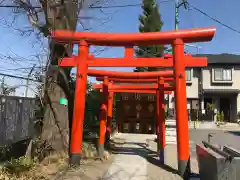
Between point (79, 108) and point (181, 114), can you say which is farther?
point (79, 108)

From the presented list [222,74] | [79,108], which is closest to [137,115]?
[79,108]

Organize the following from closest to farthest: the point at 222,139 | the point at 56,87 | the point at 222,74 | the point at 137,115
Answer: the point at 56,87 < the point at 137,115 < the point at 222,139 < the point at 222,74

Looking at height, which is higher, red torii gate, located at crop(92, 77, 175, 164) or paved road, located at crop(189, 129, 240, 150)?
red torii gate, located at crop(92, 77, 175, 164)

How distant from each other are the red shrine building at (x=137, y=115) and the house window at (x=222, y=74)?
1914 centimetres

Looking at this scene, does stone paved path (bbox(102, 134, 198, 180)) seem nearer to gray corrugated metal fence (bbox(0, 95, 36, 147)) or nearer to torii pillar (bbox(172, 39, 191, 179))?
torii pillar (bbox(172, 39, 191, 179))

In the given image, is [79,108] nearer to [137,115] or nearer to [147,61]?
[147,61]

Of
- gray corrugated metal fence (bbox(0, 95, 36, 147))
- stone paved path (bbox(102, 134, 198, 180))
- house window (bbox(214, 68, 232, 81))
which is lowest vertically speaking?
stone paved path (bbox(102, 134, 198, 180))

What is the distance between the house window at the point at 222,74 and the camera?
3047 cm

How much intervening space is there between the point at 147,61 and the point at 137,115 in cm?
575

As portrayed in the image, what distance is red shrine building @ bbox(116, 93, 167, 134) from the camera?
42.9 ft

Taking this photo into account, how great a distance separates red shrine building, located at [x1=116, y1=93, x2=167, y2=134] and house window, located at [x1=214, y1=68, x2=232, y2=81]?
1914 centimetres

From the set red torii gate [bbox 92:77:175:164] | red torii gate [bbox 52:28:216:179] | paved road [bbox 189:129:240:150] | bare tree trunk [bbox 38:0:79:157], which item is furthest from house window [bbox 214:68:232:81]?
bare tree trunk [bbox 38:0:79:157]

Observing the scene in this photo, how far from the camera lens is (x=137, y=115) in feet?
43.2

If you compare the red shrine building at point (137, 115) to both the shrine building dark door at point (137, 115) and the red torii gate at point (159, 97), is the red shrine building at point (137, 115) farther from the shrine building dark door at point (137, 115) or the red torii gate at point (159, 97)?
the red torii gate at point (159, 97)
